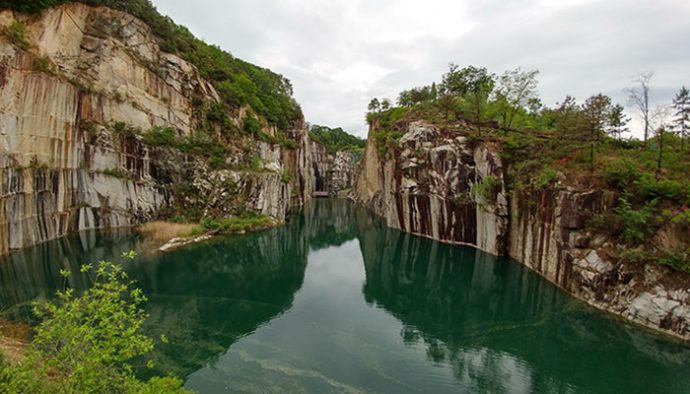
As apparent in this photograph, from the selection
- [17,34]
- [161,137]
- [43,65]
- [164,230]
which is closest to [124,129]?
[161,137]

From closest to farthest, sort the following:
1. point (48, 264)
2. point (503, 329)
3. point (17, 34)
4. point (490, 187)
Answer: point (503, 329), point (48, 264), point (17, 34), point (490, 187)

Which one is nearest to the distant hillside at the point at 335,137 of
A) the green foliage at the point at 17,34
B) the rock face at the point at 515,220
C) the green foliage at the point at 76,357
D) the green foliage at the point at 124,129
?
the rock face at the point at 515,220

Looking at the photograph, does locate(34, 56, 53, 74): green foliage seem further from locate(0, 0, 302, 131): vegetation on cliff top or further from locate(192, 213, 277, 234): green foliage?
locate(192, 213, 277, 234): green foliage

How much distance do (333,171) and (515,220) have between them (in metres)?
63.7

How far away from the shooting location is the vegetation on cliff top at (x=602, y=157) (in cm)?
1449

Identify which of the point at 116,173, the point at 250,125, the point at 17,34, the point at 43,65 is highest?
the point at 17,34

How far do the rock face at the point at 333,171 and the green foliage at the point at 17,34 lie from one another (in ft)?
191

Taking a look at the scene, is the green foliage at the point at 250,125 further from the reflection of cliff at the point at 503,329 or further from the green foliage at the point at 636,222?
the green foliage at the point at 636,222

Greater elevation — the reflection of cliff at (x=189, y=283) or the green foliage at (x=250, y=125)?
the green foliage at (x=250, y=125)

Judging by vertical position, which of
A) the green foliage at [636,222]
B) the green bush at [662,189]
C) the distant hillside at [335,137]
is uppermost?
the distant hillside at [335,137]

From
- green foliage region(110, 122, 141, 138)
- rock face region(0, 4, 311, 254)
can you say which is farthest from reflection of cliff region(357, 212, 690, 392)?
green foliage region(110, 122, 141, 138)

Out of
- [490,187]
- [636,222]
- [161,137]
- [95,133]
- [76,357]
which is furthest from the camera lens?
[161,137]

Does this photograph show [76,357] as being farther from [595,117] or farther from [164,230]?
[164,230]

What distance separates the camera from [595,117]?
1977cm
